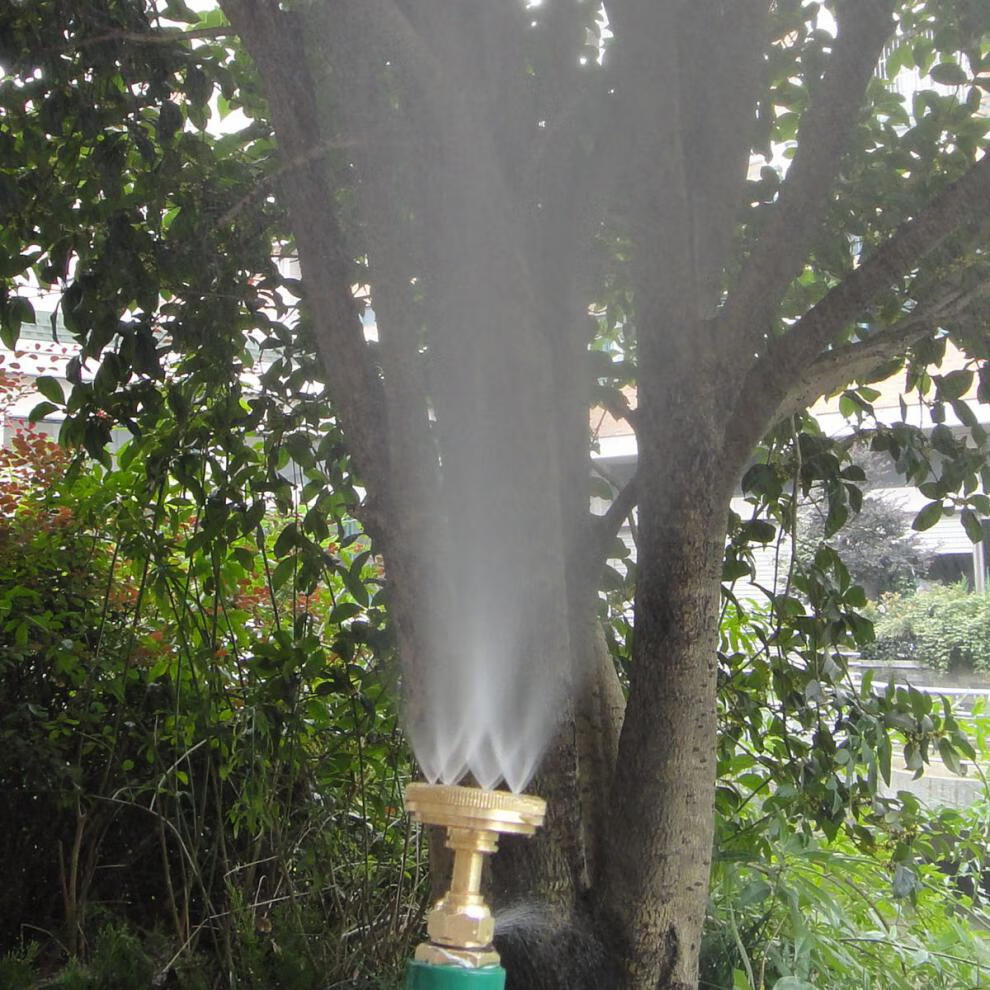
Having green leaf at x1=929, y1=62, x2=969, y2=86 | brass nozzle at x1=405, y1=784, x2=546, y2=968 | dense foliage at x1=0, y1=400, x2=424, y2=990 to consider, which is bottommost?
dense foliage at x1=0, y1=400, x2=424, y2=990

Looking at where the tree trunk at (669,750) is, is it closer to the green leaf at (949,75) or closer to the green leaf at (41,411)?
the green leaf at (949,75)

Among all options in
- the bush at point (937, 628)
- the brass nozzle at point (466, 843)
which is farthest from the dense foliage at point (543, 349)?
the bush at point (937, 628)

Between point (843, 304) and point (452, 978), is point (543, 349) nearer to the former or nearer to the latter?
point (843, 304)

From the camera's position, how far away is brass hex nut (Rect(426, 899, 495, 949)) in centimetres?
83

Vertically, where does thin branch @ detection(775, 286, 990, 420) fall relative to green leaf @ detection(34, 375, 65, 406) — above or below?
above

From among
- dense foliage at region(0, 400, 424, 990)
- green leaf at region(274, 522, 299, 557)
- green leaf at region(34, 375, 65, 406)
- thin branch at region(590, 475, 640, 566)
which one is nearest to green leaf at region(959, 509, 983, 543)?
thin branch at region(590, 475, 640, 566)

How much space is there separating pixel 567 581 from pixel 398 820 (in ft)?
4.48

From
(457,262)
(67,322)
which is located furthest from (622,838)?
(67,322)

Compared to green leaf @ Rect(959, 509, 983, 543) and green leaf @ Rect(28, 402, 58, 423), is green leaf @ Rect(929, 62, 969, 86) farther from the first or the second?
green leaf @ Rect(28, 402, 58, 423)

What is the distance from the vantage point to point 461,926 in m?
0.83

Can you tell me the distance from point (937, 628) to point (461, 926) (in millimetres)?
2782

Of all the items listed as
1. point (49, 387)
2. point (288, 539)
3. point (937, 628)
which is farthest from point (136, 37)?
point (937, 628)

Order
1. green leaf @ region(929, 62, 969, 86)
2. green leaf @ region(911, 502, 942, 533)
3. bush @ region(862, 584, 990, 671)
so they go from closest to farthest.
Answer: green leaf @ region(929, 62, 969, 86) → green leaf @ region(911, 502, 942, 533) → bush @ region(862, 584, 990, 671)

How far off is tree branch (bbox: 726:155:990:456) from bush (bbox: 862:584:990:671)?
2.07 m
